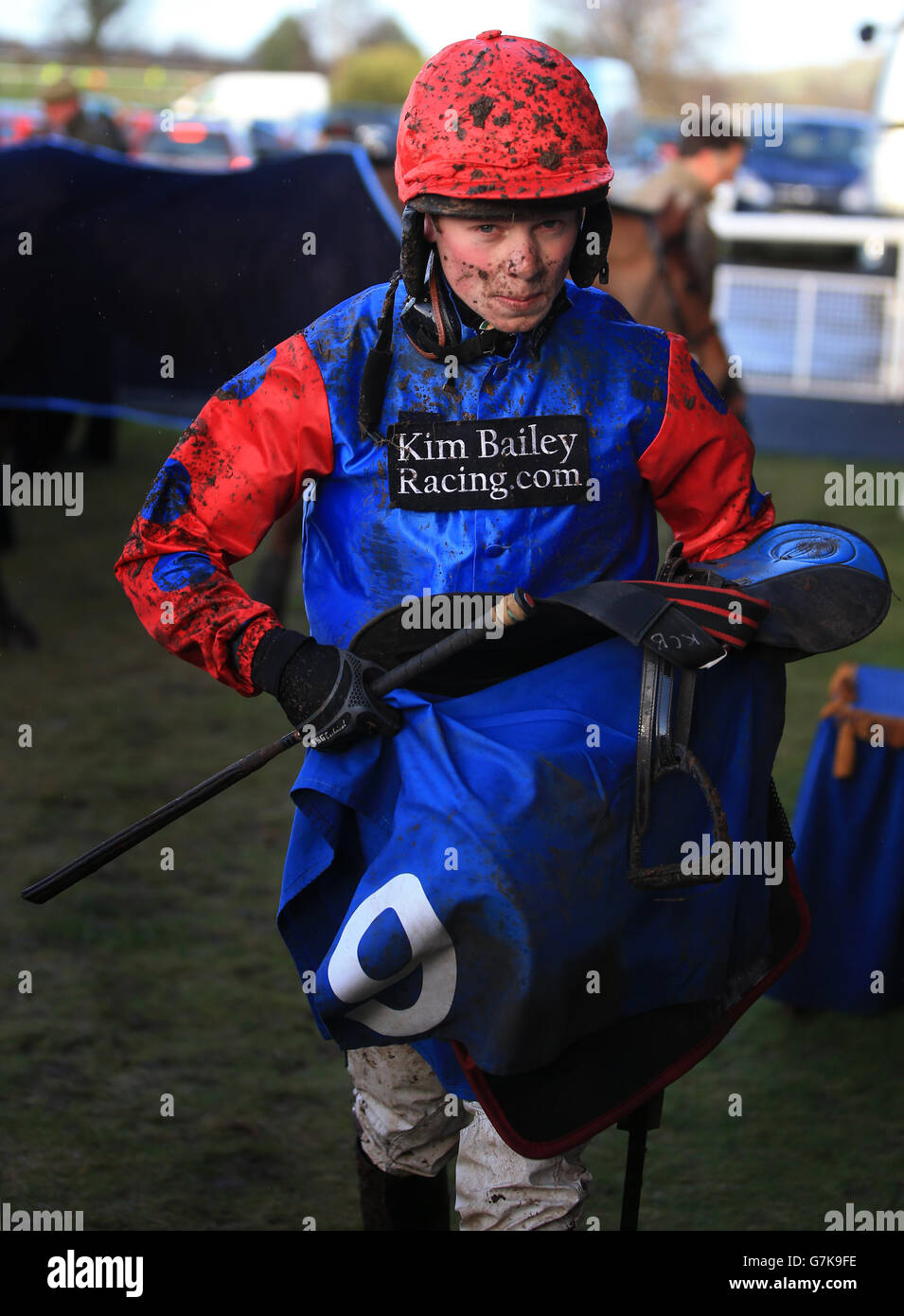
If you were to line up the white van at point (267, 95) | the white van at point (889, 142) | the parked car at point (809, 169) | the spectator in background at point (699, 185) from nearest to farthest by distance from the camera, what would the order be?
the spectator in background at point (699, 185), the white van at point (889, 142), the parked car at point (809, 169), the white van at point (267, 95)

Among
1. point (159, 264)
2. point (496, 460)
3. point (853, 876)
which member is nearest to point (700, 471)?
point (496, 460)

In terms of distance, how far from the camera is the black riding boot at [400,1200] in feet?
7.77

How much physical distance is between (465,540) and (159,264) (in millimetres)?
→ 2446

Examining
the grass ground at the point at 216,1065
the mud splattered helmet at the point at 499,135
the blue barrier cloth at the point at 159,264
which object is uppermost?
the blue barrier cloth at the point at 159,264

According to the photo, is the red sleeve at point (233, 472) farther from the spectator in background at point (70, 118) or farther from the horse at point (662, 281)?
the spectator in background at point (70, 118)

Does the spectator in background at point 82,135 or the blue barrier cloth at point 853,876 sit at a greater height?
the spectator in background at point 82,135

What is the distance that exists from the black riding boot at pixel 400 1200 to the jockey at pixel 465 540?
9.7 inches

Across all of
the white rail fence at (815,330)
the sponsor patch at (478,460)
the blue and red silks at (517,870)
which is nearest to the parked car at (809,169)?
the white rail fence at (815,330)

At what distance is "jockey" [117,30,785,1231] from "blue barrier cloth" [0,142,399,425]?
1341 millimetres

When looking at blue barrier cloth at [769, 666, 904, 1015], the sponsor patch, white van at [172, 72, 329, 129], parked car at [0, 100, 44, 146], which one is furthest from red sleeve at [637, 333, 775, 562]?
white van at [172, 72, 329, 129]

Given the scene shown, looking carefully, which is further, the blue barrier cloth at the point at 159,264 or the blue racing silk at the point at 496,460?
the blue barrier cloth at the point at 159,264

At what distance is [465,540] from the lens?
81.5 inches

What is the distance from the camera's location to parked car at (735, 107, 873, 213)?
1933cm
